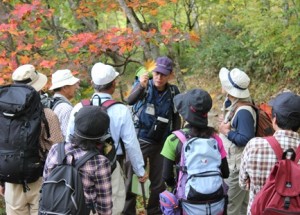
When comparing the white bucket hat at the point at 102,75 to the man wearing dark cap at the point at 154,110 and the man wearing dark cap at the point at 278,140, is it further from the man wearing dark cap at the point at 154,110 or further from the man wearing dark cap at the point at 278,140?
the man wearing dark cap at the point at 278,140

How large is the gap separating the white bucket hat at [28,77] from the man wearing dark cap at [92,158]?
1.31 metres

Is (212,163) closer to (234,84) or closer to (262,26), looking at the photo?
(234,84)

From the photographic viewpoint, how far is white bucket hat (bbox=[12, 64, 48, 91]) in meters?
3.78

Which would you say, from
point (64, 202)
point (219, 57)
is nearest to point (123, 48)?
point (64, 202)

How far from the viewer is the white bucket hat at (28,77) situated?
12.4 feet

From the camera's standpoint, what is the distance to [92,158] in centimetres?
270

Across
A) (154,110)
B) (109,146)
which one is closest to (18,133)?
(109,146)

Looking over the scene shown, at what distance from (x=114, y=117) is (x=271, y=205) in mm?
1639

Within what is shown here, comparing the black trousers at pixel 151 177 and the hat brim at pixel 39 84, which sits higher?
the hat brim at pixel 39 84

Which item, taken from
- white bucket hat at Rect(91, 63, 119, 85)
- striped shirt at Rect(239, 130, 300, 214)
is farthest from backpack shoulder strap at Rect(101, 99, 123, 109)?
striped shirt at Rect(239, 130, 300, 214)

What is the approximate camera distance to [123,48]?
17.6ft

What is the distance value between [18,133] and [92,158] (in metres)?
0.94

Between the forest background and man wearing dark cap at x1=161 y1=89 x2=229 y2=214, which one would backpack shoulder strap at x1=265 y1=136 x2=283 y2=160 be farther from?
the forest background

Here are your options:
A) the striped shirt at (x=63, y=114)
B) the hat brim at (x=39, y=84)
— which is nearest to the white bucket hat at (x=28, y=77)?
the hat brim at (x=39, y=84)
